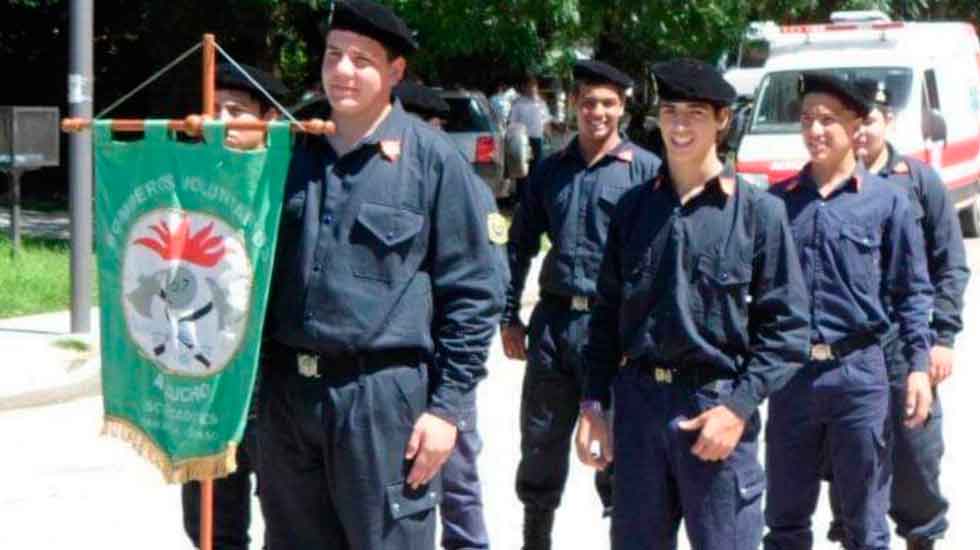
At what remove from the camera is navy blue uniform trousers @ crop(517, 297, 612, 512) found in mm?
6789

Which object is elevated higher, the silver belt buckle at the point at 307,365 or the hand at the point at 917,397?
the silver belt buckle at the point at 307,365

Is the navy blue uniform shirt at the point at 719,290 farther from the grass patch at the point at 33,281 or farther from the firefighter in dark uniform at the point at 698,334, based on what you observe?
the grass patch at the point at 33,281

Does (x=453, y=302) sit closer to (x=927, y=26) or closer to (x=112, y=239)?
(x=112, y=239)

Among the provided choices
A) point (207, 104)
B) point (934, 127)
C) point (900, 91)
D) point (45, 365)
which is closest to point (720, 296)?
point (207, 104)

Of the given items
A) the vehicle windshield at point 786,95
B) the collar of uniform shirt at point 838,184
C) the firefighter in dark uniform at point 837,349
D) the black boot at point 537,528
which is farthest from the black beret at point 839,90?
the vehicle windshield at point 786,95

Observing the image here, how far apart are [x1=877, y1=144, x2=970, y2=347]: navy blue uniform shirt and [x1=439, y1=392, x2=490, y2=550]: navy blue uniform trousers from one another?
1736mm

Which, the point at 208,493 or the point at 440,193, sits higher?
the point at 440,193

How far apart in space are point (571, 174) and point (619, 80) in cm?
41

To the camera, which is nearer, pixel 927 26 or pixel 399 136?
pixel 399 136

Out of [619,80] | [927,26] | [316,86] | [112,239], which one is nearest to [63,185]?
[316,86]

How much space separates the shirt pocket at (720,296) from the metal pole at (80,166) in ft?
26.4

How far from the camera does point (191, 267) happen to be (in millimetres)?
4695

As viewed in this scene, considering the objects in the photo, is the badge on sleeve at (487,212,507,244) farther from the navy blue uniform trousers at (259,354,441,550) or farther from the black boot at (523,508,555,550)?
the black boot at (523,508,555,550)

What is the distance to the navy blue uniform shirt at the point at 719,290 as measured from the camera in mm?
4961
